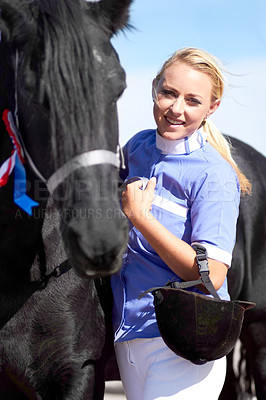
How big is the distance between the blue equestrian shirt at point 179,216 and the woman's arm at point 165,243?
0.22ft

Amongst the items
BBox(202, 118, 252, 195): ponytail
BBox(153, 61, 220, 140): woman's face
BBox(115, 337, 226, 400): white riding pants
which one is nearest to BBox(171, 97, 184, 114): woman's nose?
BBox(153, 61, 220, 140): woman's face

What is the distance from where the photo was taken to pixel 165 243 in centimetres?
220

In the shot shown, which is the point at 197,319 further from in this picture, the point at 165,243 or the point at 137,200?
the point at 137,200

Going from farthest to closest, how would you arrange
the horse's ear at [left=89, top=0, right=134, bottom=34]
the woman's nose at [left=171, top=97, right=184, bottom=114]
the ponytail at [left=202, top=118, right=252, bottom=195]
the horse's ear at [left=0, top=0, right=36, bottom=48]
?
1. the ponytail at [left=202, top=118, right=252, bottom=195]
2. the woman's nose at [left=171, top=97, right=184, bottom=114]
3. the horse's ear at [left=89, top=0, right=134, bottom=34]
4. the horse's ear at [left=0, top=0, right=36, bottom=48]

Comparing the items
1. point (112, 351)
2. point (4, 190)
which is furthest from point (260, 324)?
point (4, 190)

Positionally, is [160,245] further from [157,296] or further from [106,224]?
[106,224]

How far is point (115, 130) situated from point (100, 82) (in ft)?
0.58

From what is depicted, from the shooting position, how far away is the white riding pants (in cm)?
226

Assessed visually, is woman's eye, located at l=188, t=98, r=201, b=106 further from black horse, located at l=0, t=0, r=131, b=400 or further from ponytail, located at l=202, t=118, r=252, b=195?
black horse, located at l=0, t=0, r=131, b=400

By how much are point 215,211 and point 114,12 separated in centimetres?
87

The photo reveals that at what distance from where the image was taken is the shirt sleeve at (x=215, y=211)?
224cm

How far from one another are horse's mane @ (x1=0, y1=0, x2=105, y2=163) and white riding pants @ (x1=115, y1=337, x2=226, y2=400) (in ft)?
3.16

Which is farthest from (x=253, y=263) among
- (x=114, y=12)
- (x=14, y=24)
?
(x=14, y=24)

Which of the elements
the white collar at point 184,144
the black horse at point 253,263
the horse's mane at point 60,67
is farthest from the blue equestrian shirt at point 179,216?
the black horse at point 253,263
